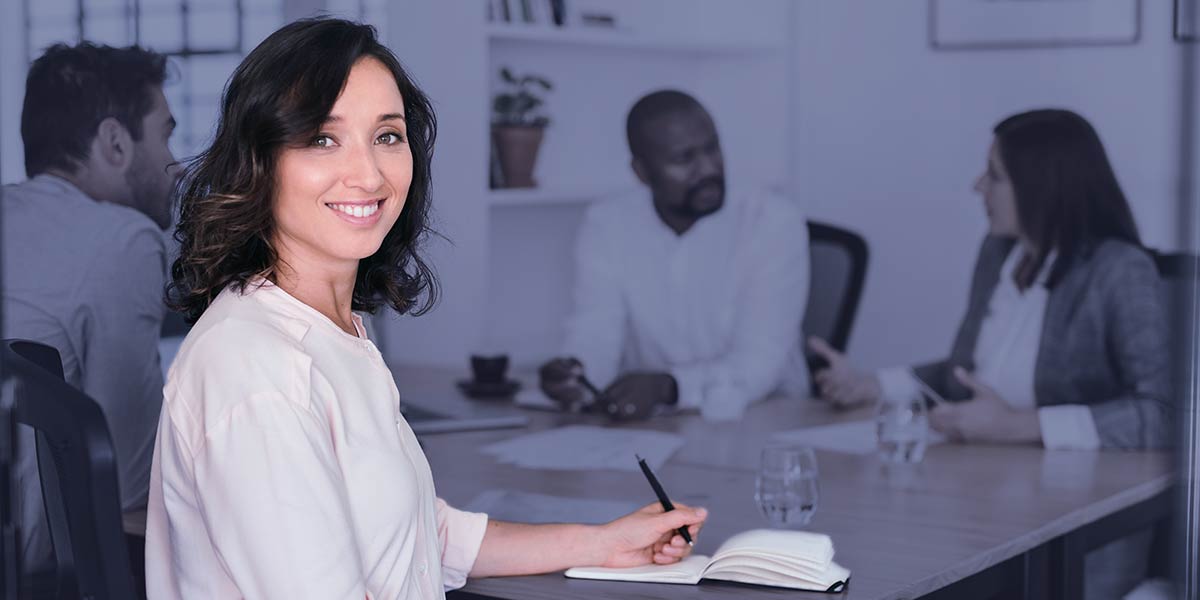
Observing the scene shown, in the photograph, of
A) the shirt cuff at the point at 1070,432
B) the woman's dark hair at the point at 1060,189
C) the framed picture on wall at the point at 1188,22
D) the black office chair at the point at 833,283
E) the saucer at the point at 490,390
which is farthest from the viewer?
the black office chair at the point at 833,283

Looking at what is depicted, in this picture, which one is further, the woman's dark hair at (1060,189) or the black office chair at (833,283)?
the black office chair at (833,283)

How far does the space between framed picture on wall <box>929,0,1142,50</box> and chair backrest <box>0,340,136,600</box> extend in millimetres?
3348

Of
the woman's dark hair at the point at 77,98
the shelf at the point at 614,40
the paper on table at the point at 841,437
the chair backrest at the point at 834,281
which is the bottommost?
the paper on table at the point at 841,437

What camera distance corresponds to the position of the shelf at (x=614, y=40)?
3666 mm

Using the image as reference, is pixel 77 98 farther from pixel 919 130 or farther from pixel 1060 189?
pixel 919 130

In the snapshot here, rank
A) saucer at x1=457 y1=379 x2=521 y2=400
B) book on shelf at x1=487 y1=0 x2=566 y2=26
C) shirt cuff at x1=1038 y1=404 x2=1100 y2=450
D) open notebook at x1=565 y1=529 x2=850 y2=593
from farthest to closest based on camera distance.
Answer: book on shelf at x1=487 y1=0 x2=566 y2=26 < saucer at x1=457 y1=379 x2=521 y2=400 < shirt cuff at x1=1038 y1=404 x2=1100 y2=450 < open notebook at x1=565 y1=529 x2=850 y2=593

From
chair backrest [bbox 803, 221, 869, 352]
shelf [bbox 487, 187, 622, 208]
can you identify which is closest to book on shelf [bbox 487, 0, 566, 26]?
shelf [bbox 487, 187, 622, 208]

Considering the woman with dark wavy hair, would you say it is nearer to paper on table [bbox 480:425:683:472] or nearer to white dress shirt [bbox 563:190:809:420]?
paper on table [bbox 480:425:683:472]

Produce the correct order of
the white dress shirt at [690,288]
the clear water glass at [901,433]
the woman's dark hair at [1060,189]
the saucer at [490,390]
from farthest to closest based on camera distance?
the white dress shirt at [690,288] < the saucer at [490,390] < the woman's dark hair at [1060,189] < the clear water glass at [901,433]

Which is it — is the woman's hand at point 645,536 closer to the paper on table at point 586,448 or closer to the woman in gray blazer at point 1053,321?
the paper on table at point 586,448

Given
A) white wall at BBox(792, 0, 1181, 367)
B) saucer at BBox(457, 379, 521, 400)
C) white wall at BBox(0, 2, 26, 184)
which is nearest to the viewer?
white wall at BBox(0, 2, 26, 184)

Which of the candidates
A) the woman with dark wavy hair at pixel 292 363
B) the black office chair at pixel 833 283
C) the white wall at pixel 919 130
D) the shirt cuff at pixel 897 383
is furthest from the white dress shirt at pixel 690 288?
the woman with dark wavy hair at pixel 292 363

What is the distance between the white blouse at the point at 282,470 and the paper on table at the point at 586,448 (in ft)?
3.04

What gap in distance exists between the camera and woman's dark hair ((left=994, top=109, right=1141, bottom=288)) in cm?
285
